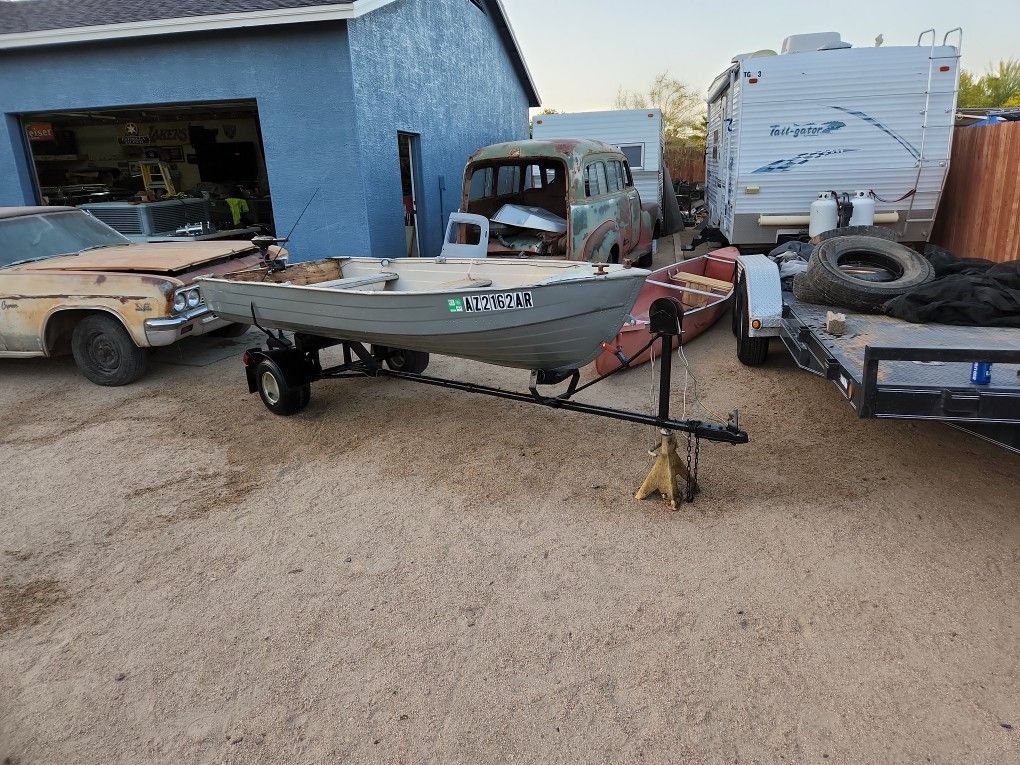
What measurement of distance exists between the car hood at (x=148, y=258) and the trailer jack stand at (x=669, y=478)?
4976 mm

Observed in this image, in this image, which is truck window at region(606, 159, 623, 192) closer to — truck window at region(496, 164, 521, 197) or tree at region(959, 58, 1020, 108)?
truck window at region(496, 164, 521, 197)

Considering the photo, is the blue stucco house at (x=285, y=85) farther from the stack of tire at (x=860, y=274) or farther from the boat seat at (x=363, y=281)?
the stack of tire at (x=860, y=274)

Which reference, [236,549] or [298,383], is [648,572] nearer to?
[236,549]

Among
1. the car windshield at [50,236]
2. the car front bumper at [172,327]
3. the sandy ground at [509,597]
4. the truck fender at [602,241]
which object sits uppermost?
the car windshield at [50,236]

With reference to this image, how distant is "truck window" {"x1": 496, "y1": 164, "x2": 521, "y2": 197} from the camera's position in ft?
30.8

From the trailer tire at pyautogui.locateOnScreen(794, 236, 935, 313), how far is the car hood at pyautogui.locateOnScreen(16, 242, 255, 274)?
564 centimetres

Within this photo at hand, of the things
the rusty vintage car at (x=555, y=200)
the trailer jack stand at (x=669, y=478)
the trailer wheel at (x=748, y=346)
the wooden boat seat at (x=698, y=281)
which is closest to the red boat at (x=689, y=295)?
the wooden boat seat at (x=698, y=281)

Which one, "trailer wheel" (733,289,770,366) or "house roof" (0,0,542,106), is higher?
"house roof" (0,0,542,106)

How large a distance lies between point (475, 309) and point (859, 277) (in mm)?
3085

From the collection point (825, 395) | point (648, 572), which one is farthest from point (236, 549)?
point (825, 395)

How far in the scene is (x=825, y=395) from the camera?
5.89 meters

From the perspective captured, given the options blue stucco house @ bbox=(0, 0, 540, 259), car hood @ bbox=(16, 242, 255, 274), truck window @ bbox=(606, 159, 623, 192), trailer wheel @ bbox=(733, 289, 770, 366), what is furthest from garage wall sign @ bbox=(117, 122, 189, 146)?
trailer wheel @ bbox=(733, 289, 770, 366)

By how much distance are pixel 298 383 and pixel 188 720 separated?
3439mm

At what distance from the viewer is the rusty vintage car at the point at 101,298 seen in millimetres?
6504
